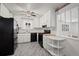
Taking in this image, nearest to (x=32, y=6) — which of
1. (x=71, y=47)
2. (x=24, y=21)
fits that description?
(x=71, y=47)

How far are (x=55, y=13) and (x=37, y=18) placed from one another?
8.87ft

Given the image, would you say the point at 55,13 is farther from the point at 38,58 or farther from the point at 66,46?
the point at 38,58

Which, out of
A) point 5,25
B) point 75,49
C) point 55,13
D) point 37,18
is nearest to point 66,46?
point 75,49

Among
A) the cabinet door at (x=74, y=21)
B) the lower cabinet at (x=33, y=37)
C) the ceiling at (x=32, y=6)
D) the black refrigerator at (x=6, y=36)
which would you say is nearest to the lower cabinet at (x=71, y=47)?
the cabinet door at (x=74, y=21)

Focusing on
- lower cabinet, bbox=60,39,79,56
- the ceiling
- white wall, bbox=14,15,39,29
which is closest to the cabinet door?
lower cabinet, bbox=60,39,79,56

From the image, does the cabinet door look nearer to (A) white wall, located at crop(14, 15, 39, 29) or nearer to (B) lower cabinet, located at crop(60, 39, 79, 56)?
(B) lower cabinet, located at crop(60, 39, 79, 56)

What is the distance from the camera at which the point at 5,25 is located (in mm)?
2715

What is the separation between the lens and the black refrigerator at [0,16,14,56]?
2.67m

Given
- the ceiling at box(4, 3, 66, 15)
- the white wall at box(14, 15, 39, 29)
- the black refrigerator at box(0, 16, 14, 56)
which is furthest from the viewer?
the white wall at box(14, 15, 39, 29)

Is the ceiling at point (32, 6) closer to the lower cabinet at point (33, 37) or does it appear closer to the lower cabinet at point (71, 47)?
the lower cabinet at point (71, 47)

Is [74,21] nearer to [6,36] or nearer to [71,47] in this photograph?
[71,47]

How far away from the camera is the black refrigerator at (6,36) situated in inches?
105

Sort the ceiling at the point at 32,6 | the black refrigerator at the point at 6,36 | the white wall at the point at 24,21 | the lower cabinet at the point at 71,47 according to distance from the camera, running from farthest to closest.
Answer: the white wall at the point at 24,21, the ceiling at the point at 32,6, the black refrigerator at the point at 6,36, the lower cabinet at the point at 71,47

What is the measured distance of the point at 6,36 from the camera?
2707 mm
